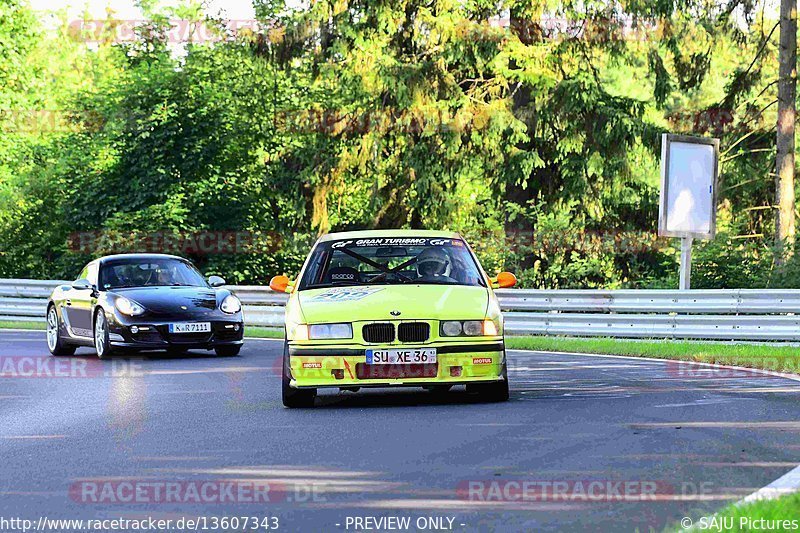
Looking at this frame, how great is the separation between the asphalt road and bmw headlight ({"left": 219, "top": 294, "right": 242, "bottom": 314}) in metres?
4.25

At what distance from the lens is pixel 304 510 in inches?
288

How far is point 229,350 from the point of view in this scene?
20906 millimetres

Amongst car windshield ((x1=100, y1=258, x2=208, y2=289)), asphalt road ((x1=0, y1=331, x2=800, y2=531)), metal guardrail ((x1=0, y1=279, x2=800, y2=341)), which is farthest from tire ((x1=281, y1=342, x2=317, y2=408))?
metal guardrail ((x1=0, y1=279, x2=800, y2=341))

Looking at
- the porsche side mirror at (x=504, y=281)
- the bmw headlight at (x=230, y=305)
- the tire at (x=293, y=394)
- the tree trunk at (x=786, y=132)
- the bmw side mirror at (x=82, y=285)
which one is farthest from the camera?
the tree trunk at (x=786, y=132)

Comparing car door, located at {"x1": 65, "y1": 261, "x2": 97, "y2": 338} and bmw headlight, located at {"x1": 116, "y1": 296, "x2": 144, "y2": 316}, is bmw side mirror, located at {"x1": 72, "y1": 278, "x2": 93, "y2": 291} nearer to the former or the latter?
car door, located at {"x1": 65, "y1": 261, "x2": 97, "y2": 338}

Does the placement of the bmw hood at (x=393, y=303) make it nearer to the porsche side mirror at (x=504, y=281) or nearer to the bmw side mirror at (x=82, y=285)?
the porsche side mirror at (x=504, y=281)

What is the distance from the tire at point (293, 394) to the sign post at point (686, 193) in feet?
40.8

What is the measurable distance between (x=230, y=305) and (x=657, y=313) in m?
7.22

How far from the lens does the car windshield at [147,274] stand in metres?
21.1

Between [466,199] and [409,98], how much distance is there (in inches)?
155

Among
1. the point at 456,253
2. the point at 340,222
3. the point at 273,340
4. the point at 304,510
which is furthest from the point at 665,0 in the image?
the point at 304,510

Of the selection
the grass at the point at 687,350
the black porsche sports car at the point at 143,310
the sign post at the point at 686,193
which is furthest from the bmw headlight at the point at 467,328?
the sign post at the point at 686,193

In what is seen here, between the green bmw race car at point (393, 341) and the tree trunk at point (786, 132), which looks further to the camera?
the tree trunk at point (786, 132)

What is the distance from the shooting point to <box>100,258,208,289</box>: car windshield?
21062mm
